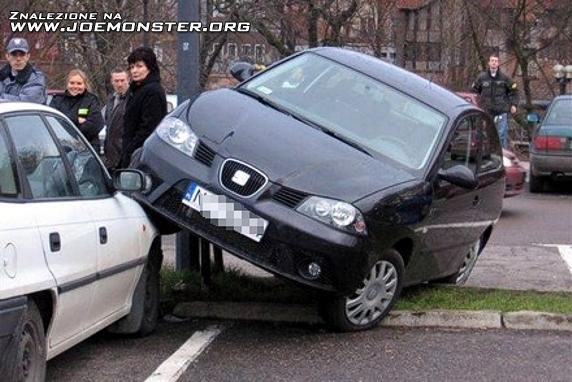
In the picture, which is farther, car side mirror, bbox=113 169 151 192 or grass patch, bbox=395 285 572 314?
grass patch, bbox=395 285 572 314

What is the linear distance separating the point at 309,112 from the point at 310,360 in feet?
6.09

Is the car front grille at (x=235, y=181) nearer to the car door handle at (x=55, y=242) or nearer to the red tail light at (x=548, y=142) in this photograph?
the car door handle at (x=55, y=242)

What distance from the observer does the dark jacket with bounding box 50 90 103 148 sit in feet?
28.8

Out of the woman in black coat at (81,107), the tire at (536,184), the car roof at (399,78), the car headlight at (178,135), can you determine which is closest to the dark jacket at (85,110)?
the woman in black coat at (81,107)

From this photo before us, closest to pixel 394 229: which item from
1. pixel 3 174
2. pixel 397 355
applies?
pixel 397 355

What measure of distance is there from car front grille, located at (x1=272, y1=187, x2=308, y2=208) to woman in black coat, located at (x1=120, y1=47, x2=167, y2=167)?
83.8 inches

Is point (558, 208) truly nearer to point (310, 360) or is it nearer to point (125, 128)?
point (125, 128)

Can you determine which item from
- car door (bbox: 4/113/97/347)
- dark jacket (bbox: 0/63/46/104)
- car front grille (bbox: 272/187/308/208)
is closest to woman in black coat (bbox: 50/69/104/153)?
dark jacket (bbox: 0/63/46/104)

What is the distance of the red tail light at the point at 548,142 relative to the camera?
15.1m

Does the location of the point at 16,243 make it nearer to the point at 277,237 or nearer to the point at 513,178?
the point at 277,237

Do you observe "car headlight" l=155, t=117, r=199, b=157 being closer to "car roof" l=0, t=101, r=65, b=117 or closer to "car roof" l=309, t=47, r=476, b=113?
"car roof" l=0, t=101, r=65, b=117

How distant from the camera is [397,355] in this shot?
586cm

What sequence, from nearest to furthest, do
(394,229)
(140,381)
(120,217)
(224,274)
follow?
(140,381) → (120,217) → (394,229) → (224,274)

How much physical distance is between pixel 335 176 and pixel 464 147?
1657mm
